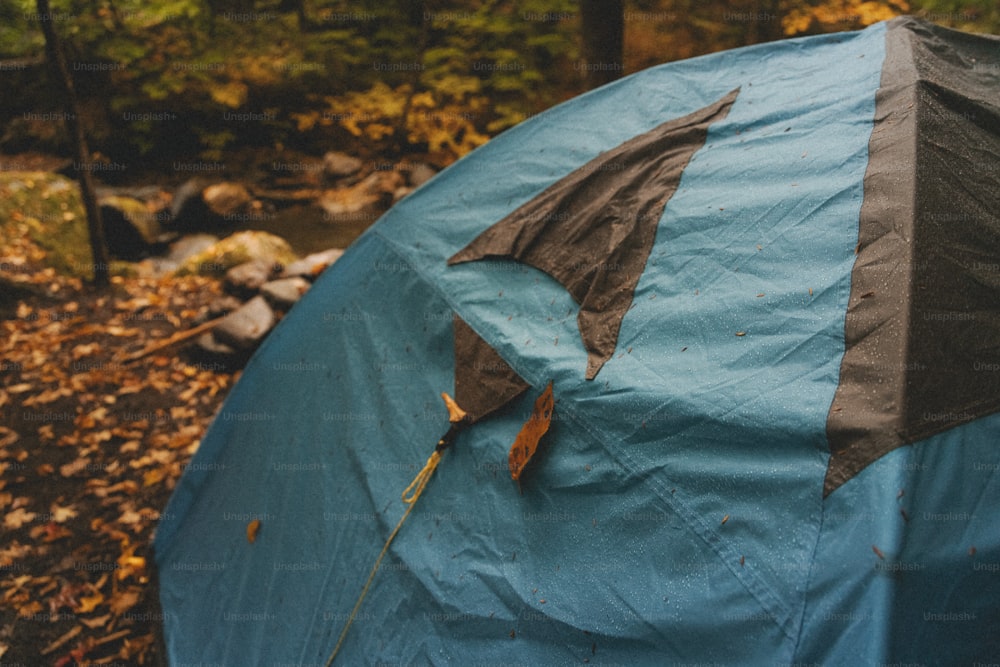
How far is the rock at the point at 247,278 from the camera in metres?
5.36

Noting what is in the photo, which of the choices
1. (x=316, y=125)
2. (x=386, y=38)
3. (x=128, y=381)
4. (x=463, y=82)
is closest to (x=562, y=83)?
(x=463, y=82)

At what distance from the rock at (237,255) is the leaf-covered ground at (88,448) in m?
0.22

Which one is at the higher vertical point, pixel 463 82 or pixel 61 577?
pixel 463 82

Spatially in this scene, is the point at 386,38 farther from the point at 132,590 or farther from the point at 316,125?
the point at 132,590

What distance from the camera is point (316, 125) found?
8828 millimetres

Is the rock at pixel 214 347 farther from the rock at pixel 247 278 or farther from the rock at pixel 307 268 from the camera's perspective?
the rock at pixel 307 268

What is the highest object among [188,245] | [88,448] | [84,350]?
[188,245]

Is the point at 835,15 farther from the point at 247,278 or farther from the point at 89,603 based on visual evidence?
the point at 89,603

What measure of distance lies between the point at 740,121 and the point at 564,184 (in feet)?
1.97

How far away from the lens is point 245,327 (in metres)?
4.62

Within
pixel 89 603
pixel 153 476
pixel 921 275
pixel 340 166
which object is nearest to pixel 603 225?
pixel 921 275

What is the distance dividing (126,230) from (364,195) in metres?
2.79

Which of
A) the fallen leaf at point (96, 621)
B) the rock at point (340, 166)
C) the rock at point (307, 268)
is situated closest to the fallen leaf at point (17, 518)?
the fallen leaf at point (96, 621)

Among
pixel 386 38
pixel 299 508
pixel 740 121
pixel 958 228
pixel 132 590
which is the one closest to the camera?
pixel 958 228
